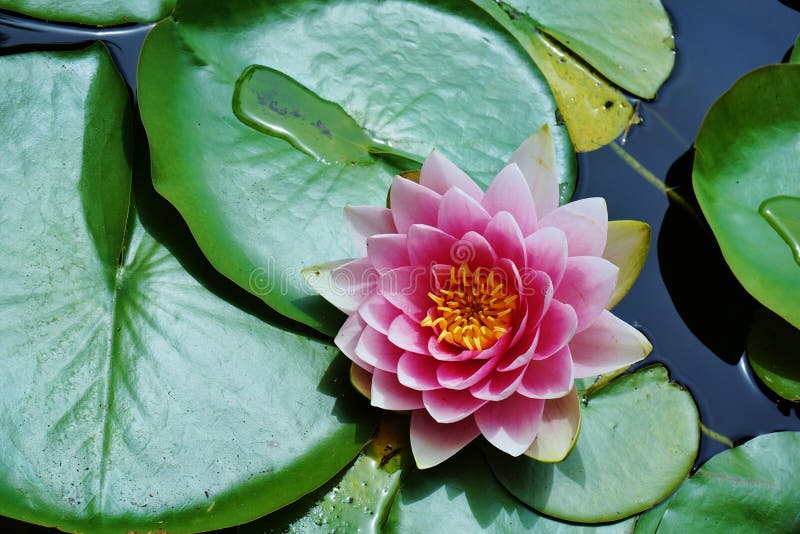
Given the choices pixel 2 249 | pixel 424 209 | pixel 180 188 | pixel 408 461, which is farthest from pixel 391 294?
pixel 2 249

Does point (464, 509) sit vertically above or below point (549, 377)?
below

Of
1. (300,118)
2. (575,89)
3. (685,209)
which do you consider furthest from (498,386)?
(575,89)

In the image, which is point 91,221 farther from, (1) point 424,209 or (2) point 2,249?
(1) point 424,209

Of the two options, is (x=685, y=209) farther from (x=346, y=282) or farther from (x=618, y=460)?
(x=346, y=282)

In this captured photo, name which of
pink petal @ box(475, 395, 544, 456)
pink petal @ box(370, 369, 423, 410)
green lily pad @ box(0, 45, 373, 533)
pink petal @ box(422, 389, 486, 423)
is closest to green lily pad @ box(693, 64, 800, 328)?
pink petal @ box(475, 395, 544, 456)

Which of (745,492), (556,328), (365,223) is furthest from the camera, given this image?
(745,492)

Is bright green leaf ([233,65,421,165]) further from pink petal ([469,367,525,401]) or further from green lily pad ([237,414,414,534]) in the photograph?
green lily pad ([237,414,414,534])
